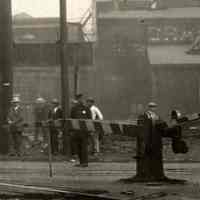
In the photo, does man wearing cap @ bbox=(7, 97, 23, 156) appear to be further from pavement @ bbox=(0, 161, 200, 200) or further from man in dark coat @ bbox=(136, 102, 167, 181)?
man in dark coat @ bbox=(136, 102, 167, 181)

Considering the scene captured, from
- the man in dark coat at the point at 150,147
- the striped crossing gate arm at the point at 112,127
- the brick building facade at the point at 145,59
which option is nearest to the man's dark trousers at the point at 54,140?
the striped crossing gate arm at the point at 112,127

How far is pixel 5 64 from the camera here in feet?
54.8

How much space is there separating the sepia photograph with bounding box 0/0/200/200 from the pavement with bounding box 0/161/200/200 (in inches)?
0.7

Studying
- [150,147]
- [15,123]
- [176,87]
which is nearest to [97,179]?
[150,147]

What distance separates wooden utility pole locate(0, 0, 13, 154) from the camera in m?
16.6

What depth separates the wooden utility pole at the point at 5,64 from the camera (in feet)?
54.6

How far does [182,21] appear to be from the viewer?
119 ft

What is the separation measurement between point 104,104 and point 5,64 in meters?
17.7

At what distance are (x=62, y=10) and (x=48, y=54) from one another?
1373cm

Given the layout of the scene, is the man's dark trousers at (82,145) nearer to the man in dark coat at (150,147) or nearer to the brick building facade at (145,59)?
the man in dark coat at (150,147)

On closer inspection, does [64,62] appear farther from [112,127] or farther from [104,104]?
[104,104]

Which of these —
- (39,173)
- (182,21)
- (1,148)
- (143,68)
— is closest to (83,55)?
(143,68)

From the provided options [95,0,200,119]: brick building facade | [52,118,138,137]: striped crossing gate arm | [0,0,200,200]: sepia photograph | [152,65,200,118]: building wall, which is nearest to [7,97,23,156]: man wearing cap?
[0,0,200,200]: sepia photograph

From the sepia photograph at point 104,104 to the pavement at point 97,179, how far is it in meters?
0.02
